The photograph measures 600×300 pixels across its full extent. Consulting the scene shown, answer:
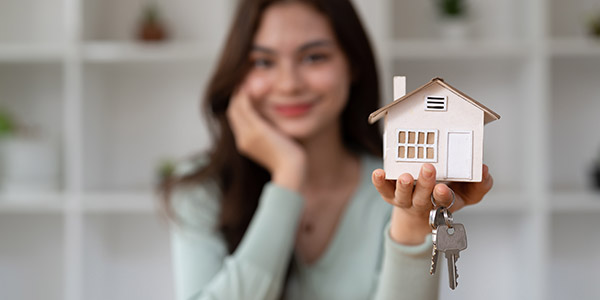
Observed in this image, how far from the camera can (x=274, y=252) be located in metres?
0.97

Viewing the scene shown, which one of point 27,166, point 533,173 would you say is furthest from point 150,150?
point 533,173

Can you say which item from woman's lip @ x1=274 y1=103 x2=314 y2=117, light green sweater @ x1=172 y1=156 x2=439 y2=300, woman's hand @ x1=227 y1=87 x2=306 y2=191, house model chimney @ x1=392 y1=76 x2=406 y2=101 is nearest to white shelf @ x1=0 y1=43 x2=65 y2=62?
light green sweater @ x1=172 y1=156 x2=439 y2=300

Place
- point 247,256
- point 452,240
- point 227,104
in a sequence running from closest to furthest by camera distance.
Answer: point 452,240 → point 247,256 → point 227,104

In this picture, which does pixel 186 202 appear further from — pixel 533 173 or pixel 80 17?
pixel 533 173

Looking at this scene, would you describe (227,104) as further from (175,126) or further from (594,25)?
(594,25)

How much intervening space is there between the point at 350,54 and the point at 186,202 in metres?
0.48

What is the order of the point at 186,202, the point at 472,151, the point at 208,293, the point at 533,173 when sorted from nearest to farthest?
1. the point at 472,151
2. the point at 208,293
3. the point at 186,202
4. the point at 533,173

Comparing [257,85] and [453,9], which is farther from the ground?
[453,9]

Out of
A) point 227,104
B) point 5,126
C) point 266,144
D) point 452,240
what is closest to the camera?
point 452,240

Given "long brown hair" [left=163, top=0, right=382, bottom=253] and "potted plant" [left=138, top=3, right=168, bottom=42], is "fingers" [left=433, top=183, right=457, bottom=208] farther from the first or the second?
"potted plant" [left=138, top=3, right=168, bottom=42]

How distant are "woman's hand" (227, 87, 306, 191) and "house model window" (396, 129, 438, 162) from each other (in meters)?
0.59

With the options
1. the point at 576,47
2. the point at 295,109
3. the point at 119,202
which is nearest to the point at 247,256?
the point at 295,109

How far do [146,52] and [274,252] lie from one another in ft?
3.21

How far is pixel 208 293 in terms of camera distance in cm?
96
